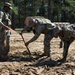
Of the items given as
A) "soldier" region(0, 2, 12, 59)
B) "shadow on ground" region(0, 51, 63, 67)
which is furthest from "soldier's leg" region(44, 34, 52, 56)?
"soldier" region(0, 2, 12, 59)

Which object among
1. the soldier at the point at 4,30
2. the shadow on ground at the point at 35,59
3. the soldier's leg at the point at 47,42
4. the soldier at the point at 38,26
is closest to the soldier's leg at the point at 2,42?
the soldier at the point at 4,30

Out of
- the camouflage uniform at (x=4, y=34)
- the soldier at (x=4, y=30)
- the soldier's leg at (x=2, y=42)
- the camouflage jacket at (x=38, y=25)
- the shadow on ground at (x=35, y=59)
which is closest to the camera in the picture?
the shadow on ground at (x=35, y=59)

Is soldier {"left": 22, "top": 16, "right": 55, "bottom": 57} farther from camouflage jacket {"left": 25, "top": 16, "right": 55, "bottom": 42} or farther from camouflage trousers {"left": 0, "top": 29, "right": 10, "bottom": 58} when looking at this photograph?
camouflage trousers {"left": 0, "top": 29, "right": 10, "bottom": 58}

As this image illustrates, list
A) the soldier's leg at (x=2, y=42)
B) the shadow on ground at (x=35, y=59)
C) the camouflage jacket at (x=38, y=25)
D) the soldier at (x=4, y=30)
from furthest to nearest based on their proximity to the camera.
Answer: the soldier's leg at (x=2, y=42) < the soldier at (x=4, y=30) < the camouflage jacket at (x=38, y=25) < the shadow on ground at (x=35, y=59)

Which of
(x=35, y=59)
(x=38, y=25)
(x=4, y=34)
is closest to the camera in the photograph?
(x=38, y=25)

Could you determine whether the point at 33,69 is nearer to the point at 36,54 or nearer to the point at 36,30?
the point at 36,30

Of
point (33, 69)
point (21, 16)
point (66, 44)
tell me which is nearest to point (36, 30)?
point (66, 44)

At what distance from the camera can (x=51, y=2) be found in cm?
3784

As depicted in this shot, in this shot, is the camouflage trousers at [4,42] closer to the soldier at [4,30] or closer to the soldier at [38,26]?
the soldier at [4,30]

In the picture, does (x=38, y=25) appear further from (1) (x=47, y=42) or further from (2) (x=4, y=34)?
(2) (x=4, y=34)

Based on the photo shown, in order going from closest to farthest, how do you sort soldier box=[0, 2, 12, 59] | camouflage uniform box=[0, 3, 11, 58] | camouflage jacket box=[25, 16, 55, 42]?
camouflage jacket box=[25, 16, 55, 42] < soldier box=[0, 2, 12, 59] < camouflage uniform box=[0, 3, 11, 58]

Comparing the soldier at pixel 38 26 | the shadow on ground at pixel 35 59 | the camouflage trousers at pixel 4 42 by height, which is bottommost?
the shadow on ground at pixel 35 59

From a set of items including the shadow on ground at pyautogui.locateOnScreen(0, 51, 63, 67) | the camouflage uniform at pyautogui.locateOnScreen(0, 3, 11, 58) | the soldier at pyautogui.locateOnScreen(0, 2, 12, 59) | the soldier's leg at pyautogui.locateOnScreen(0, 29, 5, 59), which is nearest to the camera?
the shadow on ground at pyautogui.locateOnScreen(0, 51, 63, 67)

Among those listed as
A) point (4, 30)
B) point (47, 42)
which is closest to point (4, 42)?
point (4, 30)
